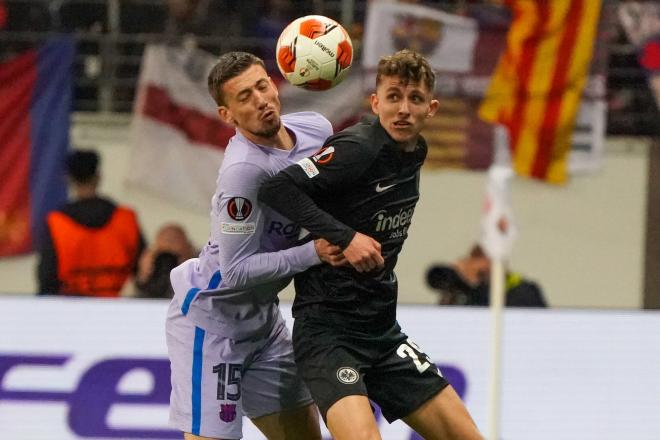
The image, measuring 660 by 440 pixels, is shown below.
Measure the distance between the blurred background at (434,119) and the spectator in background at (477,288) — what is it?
372 millimetres

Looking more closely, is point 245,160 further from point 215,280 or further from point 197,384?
point 197,384

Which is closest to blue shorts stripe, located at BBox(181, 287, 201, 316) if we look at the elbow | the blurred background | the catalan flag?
the elbow

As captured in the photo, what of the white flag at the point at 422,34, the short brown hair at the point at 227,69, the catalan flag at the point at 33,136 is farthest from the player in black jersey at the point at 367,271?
the catalan flag at the point at 33,136

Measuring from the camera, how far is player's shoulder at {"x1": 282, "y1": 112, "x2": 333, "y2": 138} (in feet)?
14.7

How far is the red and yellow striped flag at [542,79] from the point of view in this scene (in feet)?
30.2

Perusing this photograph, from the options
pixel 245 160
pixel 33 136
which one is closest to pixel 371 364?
pixel 245 160

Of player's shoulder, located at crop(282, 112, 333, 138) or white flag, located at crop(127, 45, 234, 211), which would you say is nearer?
player's shoulder, located at crop(282, 112, 333, 138)

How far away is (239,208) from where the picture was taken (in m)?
4.18

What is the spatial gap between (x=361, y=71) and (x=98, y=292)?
2851 millimetres

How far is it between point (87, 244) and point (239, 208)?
3.38 meters

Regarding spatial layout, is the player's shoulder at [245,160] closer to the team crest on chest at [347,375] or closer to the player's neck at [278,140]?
the player's neck at [278,140]

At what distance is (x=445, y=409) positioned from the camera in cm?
423

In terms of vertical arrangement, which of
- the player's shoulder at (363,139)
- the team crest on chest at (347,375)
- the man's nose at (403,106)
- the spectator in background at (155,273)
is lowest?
the spectator in background at (155,273)

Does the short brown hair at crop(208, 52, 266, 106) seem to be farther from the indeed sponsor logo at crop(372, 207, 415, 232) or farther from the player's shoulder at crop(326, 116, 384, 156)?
the indeed sponsor logo at crop(372, 207, 415, 232)
